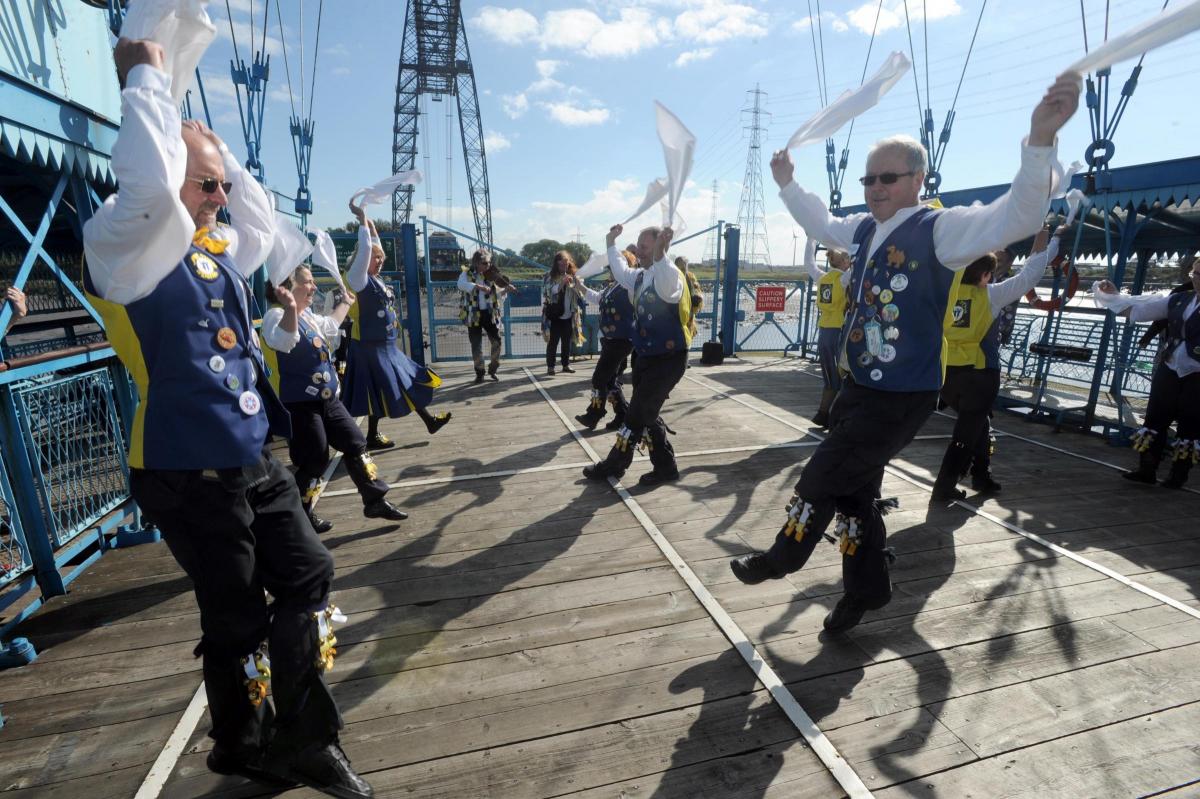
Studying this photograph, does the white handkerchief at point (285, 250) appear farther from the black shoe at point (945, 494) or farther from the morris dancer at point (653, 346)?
the black shoe at point (945, 494)

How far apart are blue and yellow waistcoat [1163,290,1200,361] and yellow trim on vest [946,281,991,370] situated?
65.1 inches

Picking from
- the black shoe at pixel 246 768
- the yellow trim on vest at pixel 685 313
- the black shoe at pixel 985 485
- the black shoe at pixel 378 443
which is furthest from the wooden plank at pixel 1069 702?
the black shoe at pixel 378 443

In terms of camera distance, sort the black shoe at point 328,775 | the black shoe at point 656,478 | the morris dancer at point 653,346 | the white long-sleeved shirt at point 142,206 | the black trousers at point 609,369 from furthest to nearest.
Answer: the black trousers at point 609,369, the black shoe at point 656,478, the morris dancer at point 653,346, the black shoe at point 328,775, the white long-sleeved shirt at point 142,206

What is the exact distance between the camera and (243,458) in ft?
5.72

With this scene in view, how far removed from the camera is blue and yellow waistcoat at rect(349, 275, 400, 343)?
4777mm

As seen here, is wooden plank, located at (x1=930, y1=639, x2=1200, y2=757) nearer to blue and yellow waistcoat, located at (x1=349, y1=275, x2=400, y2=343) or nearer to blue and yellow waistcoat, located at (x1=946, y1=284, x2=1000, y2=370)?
blue and yellow waistcoat, located at (x1=946, y1=284, x2=1000, y2=370)

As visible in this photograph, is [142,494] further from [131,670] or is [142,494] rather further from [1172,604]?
[1172,604]

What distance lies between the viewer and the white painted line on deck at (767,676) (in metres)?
1.99

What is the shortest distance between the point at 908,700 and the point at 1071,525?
8.24 feet

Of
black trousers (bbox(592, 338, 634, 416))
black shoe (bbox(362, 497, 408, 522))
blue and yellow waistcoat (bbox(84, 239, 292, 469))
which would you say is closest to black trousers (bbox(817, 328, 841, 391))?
black trousers (bbox(592, 338, 634, 416))

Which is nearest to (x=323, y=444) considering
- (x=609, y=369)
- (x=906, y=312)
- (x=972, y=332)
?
(x=609, y=369)

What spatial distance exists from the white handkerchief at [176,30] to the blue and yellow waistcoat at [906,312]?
249 cm

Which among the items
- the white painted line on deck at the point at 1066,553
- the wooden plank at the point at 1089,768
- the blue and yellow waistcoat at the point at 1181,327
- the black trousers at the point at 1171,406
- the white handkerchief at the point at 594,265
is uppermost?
the white handkerchief at the point at 594,265

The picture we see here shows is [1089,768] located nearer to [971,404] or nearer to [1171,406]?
[971,404]
